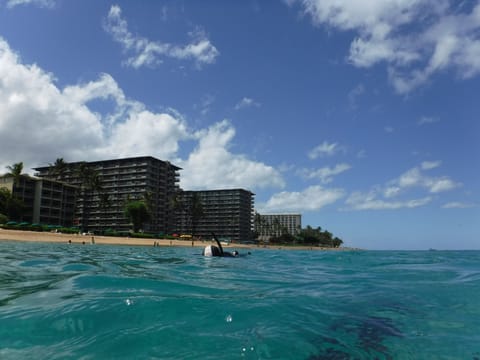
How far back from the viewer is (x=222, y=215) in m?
183

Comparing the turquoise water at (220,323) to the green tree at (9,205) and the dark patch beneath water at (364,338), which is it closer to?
the dark patch beneath water at (364,338)

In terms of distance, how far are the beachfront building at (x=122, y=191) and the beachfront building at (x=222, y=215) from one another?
118 feet

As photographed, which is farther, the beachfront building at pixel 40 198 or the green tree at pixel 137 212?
the beachfront building at pixel 40 198

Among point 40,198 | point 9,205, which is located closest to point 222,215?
point 40,198

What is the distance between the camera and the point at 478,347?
17.4 feet

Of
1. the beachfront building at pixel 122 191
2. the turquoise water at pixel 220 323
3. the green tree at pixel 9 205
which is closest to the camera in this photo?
the turquoise water at pixel 220 323

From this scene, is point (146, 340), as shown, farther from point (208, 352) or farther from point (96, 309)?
point (96, 309)

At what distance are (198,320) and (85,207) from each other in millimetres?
142857

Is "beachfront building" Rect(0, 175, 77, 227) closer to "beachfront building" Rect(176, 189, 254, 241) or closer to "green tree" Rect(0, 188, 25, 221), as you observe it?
"green tree" Rect(0, 188, 25, 221)

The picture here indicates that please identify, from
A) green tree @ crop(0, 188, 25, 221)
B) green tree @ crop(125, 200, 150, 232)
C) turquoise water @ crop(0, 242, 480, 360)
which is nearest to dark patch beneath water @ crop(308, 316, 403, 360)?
turquoise water @ crop(0, 242, 480, 360)

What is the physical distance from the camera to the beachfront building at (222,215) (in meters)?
179

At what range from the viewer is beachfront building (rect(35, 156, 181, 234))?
132 meters

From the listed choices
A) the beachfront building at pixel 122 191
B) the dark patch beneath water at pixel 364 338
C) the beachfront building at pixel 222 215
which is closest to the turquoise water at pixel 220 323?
the dark patch beneath water at pixel 364 338

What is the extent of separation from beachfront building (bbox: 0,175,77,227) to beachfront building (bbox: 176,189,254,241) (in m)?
66.4
